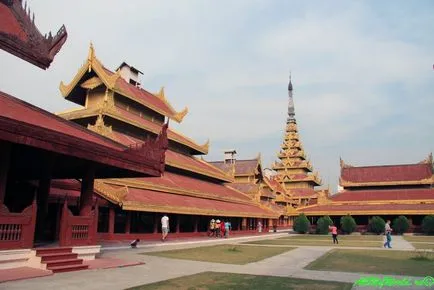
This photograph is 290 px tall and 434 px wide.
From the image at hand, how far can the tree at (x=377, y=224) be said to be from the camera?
133ft

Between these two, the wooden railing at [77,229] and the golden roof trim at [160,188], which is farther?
the golden roof trim at [160,188]

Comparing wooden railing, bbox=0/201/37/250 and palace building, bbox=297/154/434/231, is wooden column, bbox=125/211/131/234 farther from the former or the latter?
palace building, bbox=297/154/434/231

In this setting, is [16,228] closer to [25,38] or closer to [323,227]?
[25,38]

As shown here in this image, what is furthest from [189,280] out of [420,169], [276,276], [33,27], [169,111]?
[420,169]

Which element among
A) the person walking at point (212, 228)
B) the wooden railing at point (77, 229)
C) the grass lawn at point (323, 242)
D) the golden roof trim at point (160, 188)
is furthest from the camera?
the person walking at point (212, 228)

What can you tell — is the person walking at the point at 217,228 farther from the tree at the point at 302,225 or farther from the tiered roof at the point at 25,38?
the tiered roof at the point at 25,38

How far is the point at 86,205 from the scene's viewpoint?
12.5 meters

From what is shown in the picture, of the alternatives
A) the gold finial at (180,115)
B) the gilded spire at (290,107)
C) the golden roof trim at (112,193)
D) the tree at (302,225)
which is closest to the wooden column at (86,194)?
the golden roof trim at (112,193)

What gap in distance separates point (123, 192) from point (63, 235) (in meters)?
8.91

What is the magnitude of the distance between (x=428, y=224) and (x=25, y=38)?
37.2 m

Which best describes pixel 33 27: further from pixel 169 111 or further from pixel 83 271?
pixel 169 111

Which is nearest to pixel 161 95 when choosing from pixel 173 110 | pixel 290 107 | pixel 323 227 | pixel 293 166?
pixel 173 110

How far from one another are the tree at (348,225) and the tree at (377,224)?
1.68 m

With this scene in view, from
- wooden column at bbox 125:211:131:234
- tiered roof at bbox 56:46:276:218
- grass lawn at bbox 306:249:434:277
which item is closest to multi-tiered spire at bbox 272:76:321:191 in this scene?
tiered roof at bbox 56:46:276:218
